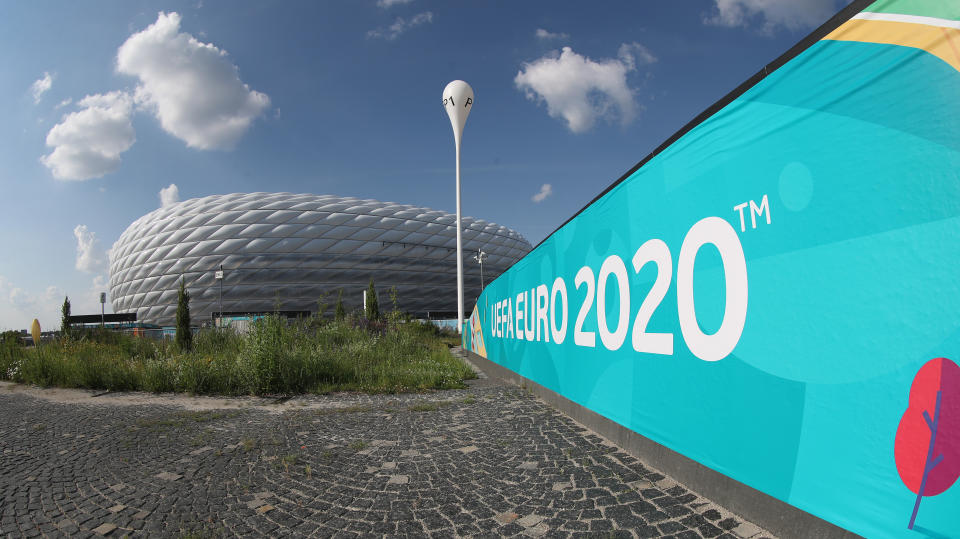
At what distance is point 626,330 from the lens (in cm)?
371

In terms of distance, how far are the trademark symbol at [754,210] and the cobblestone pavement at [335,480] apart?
1581 mm

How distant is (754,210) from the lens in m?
2.35

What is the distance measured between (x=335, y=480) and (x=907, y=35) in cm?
387

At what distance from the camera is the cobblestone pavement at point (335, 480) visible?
238cm

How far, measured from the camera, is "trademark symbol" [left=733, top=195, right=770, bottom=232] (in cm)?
227

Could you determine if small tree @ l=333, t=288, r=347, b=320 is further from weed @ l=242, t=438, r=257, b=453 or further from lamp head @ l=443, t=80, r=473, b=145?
weed @ l=242, t=438, r=257, b=453

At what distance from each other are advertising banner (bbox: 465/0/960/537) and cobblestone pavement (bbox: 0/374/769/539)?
22.1 inches

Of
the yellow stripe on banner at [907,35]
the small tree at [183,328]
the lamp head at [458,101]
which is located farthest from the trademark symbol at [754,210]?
the lamp head at [458,101]

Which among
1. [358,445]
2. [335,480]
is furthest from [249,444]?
[335,480]

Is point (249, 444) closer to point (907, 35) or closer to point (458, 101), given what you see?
point (907, 35)

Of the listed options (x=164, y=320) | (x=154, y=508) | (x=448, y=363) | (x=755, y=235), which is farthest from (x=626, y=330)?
(x=164, y=320)

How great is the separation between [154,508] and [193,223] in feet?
192

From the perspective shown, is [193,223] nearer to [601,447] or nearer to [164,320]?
[164,320]

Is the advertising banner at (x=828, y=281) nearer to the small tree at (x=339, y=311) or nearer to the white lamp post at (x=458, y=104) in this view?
the small tree at (x=339, y=311)
